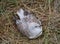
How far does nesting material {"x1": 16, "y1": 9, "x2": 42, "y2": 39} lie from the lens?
2365 millimetres

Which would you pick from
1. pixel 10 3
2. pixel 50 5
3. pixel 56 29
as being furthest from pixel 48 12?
pixel 10 3

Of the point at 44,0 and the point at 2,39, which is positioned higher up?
the point at 44,0

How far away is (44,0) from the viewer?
2.66 meters

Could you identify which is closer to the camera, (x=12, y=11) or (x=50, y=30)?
(x=50, y=30)

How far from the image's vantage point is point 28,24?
94.9 inches

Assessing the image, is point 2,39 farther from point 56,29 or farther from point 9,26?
point 56,29

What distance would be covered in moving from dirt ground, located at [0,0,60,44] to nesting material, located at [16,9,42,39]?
5cm

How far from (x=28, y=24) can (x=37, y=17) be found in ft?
0.56

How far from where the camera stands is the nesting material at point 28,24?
2365 millimetres

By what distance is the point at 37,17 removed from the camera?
254cm

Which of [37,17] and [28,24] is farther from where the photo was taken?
[37,17]

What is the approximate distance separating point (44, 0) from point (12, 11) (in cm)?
36

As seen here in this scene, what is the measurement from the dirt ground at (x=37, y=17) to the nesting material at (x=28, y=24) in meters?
0.05

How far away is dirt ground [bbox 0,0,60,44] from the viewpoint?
2.37 m
